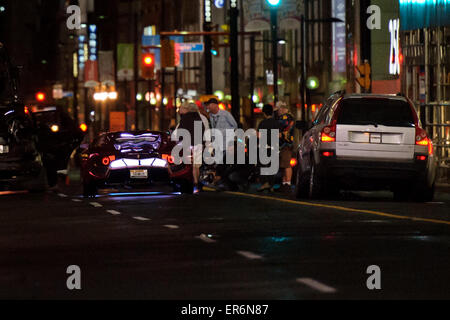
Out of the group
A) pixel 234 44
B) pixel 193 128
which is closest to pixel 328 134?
pixel 193 128

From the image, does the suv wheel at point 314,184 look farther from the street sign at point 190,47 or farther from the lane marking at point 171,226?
the street sign at point 190,47

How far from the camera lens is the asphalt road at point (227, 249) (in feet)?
33.2

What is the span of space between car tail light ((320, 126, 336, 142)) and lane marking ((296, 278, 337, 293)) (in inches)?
461

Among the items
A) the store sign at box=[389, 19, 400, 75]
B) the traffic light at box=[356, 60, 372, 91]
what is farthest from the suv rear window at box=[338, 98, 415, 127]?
the store sign at box=[389, 19, 400, 75]

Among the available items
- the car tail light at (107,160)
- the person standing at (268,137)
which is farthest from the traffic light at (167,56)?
the car tail light at (107,160)

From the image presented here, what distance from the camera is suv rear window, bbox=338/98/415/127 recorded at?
72.8 ft

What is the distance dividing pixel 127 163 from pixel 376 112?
5.05 m

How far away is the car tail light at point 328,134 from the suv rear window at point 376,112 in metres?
0.17

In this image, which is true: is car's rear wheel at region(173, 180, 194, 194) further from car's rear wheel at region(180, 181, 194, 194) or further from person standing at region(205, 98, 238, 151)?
person standing at region(205, 98, 238, 151)

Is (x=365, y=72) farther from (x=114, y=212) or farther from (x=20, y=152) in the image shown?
(x=114, y=212)

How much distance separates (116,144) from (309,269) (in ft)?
47.0

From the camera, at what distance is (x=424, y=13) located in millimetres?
33406

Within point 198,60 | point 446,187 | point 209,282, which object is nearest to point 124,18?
point 198,60

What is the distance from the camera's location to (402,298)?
9484 mm
